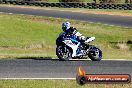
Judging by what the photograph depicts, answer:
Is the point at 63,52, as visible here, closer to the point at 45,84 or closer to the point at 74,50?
the point at 74,50

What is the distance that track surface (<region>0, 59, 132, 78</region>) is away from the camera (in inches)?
531

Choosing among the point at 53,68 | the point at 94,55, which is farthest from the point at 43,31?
the point at 53,68

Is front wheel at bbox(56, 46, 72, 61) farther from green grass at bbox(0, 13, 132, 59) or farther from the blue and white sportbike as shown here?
green grass at bbox(0, 13, 132, 59)

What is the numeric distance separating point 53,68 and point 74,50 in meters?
2.99

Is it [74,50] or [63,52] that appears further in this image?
[74,50]

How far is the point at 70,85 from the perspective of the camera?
38.1ft

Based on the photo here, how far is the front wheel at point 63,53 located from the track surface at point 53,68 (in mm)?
704

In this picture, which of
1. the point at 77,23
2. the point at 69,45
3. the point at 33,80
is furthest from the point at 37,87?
the point at 77,23

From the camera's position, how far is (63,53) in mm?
17266

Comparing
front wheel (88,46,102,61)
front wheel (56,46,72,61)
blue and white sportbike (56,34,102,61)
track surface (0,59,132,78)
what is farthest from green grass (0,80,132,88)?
front wheel (88,46,102,61)

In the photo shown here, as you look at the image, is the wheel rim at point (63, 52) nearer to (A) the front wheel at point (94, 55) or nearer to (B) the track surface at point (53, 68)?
(B) the track surface at point (53, 68)

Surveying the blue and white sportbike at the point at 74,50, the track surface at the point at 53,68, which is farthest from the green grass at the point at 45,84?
the blue and white sportbike at the point at 74,50

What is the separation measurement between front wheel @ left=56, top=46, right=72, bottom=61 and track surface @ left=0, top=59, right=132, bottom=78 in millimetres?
704

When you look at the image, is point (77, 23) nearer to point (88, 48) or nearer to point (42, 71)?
point (88, 48)
